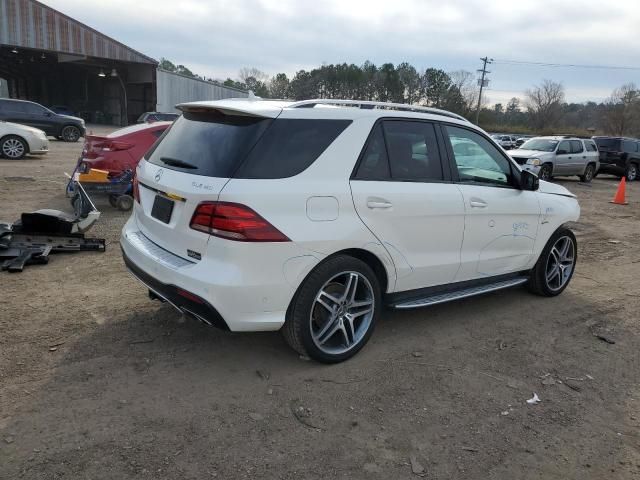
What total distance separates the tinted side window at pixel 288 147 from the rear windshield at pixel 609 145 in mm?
22606

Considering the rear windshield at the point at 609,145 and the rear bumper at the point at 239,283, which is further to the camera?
the rear windshield at the point at 609,145

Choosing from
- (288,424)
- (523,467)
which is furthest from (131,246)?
(523,467)

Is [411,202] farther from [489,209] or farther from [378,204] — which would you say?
[489,209]

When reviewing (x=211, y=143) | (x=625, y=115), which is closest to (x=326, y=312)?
(x=211, y=143)

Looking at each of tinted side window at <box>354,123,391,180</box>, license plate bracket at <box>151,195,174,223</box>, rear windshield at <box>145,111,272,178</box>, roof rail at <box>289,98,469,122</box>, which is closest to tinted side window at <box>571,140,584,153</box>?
roof rail at <box>289,98,469,122</box>

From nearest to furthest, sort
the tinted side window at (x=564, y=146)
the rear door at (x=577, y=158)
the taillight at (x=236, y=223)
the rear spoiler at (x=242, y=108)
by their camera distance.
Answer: the taillight at (x=236, y=223) → the rear spoiler at (x=242, y=108) → the tinted side window at (x=564, y=146) → the rear door at (x=577, y=158)

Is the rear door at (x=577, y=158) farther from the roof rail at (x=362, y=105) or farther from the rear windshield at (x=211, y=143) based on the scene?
the rear windshield at (x=211, y=143)

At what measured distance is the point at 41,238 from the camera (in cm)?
596

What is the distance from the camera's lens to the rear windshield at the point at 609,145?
22.3 m

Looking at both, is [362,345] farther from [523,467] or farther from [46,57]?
[46,57]

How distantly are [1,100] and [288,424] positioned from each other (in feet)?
73.9

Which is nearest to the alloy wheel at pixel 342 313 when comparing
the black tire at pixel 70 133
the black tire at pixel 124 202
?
the black tire at pixel 124 202

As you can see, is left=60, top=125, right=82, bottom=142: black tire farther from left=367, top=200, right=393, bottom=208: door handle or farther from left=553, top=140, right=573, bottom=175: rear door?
left=367, top=200, right=393, bottom=208: door handle

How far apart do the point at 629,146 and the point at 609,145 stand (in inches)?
39.5
